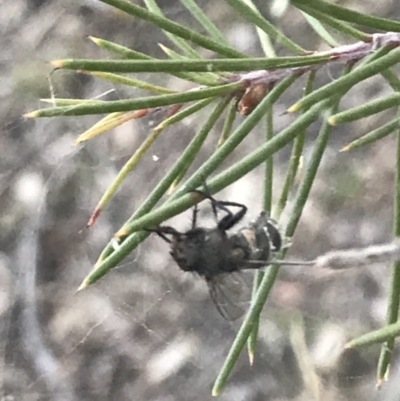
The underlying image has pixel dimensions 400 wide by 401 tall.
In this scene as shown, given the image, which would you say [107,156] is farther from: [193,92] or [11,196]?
[193,92]

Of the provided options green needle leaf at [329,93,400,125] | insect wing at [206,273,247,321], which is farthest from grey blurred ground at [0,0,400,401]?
green needle leaf at [329,93,400,125]

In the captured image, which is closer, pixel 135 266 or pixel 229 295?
pixel 229 295

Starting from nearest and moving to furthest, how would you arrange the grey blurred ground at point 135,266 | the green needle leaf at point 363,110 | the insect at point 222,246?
the green needle leaf at point 363,110
the insect at point 222,246
the grey blurred ground at point 135,266

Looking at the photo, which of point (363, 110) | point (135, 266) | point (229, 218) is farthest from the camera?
point (135, 266)

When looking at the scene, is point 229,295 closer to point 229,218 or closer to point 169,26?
point 229,218

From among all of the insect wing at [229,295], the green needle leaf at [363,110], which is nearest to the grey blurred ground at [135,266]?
the insect wing at [229,295]

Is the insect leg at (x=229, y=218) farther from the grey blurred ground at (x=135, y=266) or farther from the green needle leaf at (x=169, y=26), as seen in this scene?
the grey blurred ground at (x=135, y=266)

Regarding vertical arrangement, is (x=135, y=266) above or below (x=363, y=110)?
above

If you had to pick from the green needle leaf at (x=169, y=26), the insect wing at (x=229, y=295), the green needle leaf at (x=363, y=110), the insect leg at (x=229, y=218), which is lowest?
the insect wing at (x=229, y=295)

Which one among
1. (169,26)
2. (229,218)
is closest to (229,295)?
(229,218)

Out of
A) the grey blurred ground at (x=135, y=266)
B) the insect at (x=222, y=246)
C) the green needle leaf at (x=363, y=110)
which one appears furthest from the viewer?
the grey blurred ground at (x=135, y=266)
